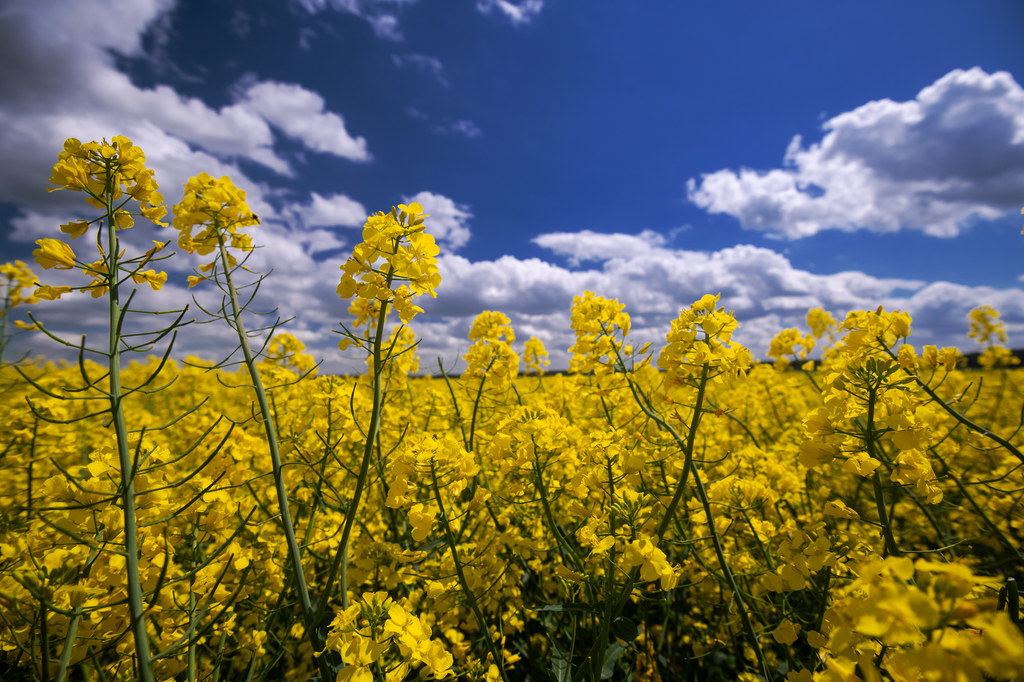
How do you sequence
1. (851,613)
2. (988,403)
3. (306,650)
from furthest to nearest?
(988,403)
(306,650)
(851,613)

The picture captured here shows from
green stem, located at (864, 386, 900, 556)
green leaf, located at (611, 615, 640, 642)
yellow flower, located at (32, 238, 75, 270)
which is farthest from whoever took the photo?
green leaf, located at (611, 615, 640, 642)

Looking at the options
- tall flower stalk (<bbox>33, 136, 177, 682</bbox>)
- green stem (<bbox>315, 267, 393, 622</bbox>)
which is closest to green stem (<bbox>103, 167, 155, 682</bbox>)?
tall flower stalk (<bbox>33, 136, 177, 682</bbox>)

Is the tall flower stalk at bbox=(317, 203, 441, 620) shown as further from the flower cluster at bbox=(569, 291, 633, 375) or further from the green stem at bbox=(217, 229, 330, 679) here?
the flower cluster at bbox=(569, 291, 633, 375)

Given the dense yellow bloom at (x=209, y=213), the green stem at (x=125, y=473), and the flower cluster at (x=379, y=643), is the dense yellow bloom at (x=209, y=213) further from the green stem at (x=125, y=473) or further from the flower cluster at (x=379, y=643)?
the flower cluster at (x=379, y=643)

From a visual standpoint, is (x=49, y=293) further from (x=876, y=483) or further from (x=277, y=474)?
(x=876, y=483)

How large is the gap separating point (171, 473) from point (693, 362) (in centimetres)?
231

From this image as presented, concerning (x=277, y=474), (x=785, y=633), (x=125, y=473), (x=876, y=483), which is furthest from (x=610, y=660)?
(x=125, y=473)

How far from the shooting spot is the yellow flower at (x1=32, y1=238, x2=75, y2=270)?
49.2 inches

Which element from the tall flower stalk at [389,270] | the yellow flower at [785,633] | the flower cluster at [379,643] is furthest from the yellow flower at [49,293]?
the yellow flower at [785,633]

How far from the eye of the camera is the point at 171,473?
189cm

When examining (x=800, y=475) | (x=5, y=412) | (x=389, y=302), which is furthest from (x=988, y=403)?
(x=5, y=412)

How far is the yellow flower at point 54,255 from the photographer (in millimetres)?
1250

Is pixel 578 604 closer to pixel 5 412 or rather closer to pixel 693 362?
pixel 693 362

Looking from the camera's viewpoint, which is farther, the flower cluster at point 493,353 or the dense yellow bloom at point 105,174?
the flower cluster at point 493,353
